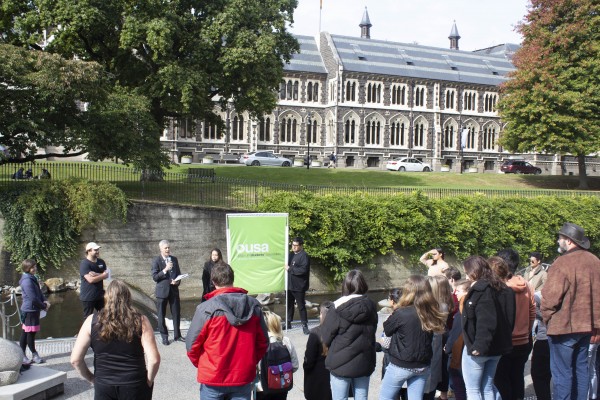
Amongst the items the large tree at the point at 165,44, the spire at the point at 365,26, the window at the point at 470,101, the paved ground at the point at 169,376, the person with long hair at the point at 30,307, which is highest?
the spire at the point at 365,26

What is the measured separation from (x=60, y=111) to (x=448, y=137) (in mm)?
53584

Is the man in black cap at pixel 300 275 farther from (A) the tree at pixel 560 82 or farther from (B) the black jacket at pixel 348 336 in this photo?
(A) the tree at pixel 560 82

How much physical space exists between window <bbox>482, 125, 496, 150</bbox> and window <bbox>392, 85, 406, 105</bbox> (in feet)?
38.0

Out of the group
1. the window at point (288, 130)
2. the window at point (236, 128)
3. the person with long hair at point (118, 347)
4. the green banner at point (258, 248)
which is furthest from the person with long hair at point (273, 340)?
the window at point (288, 130)

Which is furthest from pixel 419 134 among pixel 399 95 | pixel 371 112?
pixel 371 112

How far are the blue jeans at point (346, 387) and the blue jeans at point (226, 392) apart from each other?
98cm

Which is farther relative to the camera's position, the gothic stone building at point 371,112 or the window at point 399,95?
the window at point 399,95

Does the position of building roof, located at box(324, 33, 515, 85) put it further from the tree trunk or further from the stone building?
the tree trunk

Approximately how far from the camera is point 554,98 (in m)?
34.3

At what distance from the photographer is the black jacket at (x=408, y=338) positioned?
18.8 feet

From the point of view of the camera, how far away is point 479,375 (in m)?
6.36

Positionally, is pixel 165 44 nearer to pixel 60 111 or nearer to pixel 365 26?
pixel 60 111

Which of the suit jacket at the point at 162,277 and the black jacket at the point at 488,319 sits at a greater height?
the black jacket at the point at 488,319

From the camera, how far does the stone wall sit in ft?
64.7
